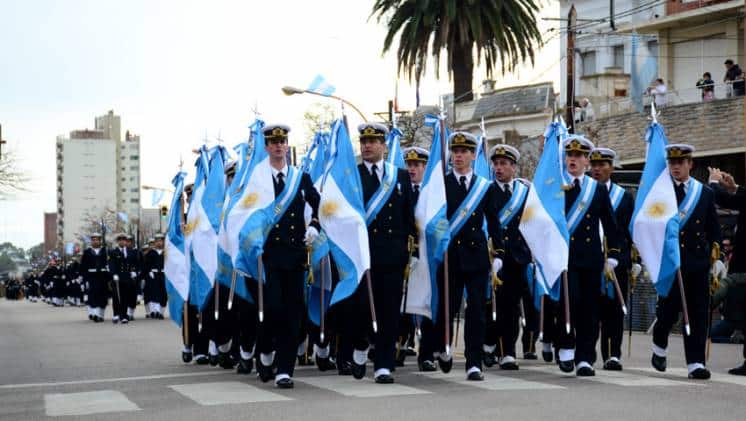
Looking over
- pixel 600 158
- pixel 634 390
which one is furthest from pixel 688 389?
pixel 600 158

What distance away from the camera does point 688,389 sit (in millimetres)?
11367

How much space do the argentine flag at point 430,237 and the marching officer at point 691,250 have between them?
222 centimetres

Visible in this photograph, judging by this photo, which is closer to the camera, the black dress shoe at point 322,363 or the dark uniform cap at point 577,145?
the dark uniform cap at point 577,145

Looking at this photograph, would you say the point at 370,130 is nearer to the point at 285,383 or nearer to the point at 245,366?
the point at 285,383

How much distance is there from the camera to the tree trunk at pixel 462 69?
43.5 m

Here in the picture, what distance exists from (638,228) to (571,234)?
0.65 metres

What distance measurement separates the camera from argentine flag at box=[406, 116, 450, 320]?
12.7m

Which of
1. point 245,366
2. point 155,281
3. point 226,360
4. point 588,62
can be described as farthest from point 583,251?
point 588,62

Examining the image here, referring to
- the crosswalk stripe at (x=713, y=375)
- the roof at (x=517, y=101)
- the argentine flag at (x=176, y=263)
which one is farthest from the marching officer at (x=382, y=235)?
the roof at (x=517, y=101)

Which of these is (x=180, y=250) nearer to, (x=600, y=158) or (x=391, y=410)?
(x=600, y=158)

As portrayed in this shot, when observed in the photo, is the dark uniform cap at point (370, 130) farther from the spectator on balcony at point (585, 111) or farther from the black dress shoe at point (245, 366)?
the spectator on balcony at point (585, 111)

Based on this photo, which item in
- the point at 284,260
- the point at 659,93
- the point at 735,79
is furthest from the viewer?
the point at 659,93

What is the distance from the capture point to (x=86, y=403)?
11.1 metres

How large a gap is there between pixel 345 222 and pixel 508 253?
281cm
